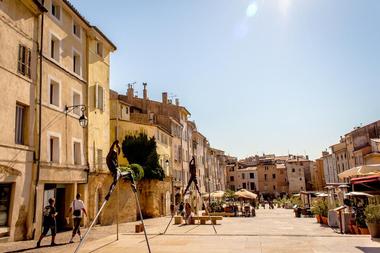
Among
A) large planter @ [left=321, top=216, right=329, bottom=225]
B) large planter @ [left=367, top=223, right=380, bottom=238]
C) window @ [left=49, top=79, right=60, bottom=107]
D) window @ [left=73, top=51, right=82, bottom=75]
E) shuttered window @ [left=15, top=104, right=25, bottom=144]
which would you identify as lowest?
large planter @ [left=321, top=216, right=329, bottom=225]

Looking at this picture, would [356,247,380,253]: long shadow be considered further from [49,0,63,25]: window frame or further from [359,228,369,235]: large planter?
[49,0,63,25]: window frame

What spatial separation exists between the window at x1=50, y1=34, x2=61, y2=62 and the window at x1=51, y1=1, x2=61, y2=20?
4.72 ft

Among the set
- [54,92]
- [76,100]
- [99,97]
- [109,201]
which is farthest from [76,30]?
[109,201]

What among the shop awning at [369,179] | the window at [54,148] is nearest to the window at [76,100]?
the window at [54,148]

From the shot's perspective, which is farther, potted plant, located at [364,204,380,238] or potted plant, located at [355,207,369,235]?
potted plant, located at [355,207,369,235]

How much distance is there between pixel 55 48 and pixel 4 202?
9.54 metres

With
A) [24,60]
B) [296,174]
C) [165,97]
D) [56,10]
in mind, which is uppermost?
[165,97]

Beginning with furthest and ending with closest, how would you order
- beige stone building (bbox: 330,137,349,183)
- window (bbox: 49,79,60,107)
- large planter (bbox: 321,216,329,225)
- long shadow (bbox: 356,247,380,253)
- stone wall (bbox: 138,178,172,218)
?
beige stone building (bbox: 330,137,349,183) < stone wall (bbox: 138,178,172,218) < large planter (bbox: 321,216,329,225) < window (bbox: 49,79,60,107) < long shadow (bbox: 356,247,380,253)

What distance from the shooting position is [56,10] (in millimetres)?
22234

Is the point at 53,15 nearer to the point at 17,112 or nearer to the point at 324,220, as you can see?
the point at 17,112

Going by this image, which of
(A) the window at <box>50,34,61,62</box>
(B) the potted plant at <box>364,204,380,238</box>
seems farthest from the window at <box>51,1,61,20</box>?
(B) the potted plant at <box>364,204,380,238</box>

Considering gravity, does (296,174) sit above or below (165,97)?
below

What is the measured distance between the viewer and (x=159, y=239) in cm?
1584

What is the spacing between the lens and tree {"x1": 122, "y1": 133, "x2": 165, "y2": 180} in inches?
1423
